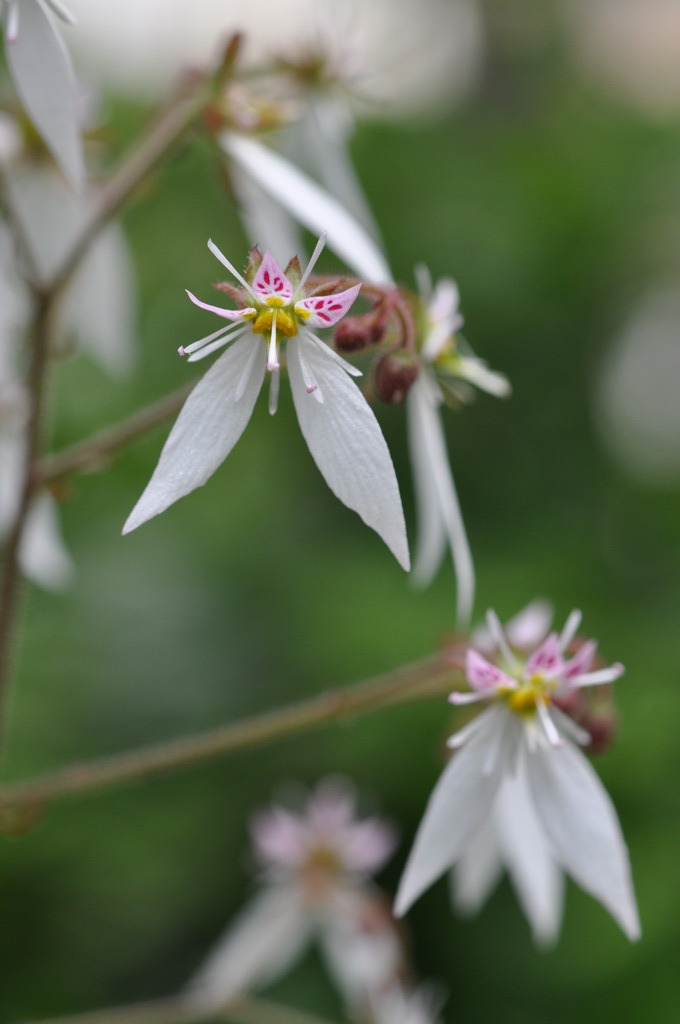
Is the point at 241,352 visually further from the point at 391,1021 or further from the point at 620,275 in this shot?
the point at 620,275

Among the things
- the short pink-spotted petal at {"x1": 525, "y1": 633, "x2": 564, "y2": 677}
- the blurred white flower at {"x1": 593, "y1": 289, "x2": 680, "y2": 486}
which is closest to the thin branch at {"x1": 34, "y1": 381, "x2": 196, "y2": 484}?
the short pink-spotted petal at {"x1": 525, "y1": 633, "x2": 564, "y2": 677}

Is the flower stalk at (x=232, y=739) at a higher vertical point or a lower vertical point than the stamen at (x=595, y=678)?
higher

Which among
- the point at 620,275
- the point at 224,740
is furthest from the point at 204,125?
the point at 620,275

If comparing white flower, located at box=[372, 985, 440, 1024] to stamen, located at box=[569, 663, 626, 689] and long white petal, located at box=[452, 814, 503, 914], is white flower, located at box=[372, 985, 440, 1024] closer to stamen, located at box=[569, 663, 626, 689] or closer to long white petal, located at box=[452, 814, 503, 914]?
long white petal, located at box=[452, 814, 503, 914]

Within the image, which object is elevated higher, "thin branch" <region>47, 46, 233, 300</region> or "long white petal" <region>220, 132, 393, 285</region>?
"thin branch" <region>47, 46, 233, 300</region>

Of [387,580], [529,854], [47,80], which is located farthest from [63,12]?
[387,580]

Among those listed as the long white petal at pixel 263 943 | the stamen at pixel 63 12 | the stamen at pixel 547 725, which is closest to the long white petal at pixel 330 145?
the stamen at pixel 63 12

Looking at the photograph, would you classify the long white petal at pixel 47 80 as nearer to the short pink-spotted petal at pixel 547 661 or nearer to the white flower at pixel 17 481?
the white flower at pixel 17 481
